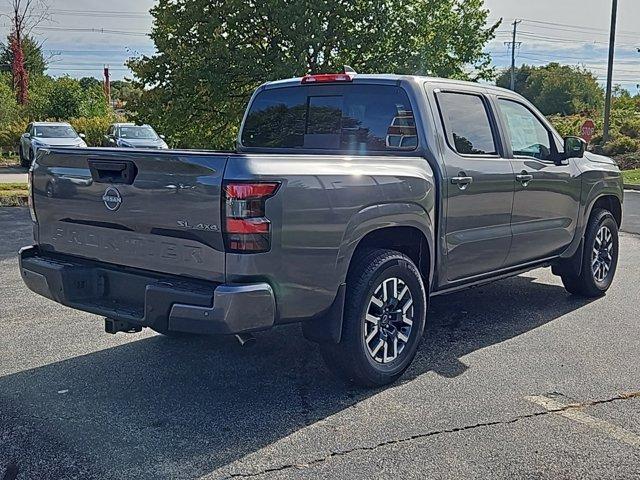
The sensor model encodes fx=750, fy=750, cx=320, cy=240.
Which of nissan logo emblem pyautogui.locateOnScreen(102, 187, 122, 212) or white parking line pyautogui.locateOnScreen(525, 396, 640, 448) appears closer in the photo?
white parking line pyautogui.locateOnScreen(525, 396, 640, 448)

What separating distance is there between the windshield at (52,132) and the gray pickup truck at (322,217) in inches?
764

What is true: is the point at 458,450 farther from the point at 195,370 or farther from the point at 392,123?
the point at 392,123

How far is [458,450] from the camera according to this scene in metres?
3.81

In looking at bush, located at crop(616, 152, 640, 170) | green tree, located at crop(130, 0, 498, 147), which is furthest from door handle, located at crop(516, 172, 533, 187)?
bush, located at crop(616, 152, 640, 170)

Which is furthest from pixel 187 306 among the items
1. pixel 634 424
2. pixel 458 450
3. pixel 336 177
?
pixel 634 424

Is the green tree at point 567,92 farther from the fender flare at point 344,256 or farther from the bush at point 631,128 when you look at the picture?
the fender flare at point 344,256

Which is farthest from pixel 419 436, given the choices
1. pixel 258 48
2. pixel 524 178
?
pixel 258 48

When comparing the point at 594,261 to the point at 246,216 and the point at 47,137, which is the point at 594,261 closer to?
the point at 246,216

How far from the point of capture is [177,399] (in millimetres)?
4469

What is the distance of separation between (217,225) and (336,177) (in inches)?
31.0

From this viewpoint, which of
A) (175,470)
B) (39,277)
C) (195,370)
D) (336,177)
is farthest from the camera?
(195,370)

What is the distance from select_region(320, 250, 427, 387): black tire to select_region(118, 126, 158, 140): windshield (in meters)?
20.4

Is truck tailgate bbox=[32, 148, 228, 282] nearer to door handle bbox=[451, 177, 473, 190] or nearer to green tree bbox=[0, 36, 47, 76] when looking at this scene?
door handle bbox=[451, 177, 473, 190]

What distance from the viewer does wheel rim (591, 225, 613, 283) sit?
7113 mm
